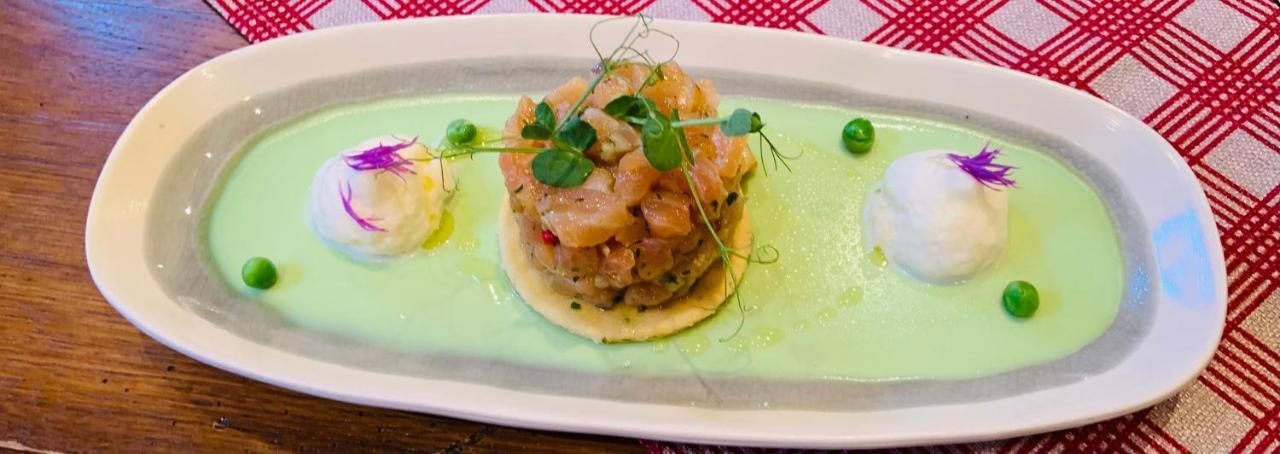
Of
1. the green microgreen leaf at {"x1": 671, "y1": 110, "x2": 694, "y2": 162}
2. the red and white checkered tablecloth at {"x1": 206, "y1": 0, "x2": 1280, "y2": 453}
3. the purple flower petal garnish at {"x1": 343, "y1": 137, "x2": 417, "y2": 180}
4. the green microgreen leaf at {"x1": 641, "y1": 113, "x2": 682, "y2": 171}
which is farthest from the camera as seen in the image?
the red and white checkered tablecloth at {"x1": 206, "y1": 0, "x2": 1280, "y2": 453}

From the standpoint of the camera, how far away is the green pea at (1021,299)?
2859mm

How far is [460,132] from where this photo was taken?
129 inches

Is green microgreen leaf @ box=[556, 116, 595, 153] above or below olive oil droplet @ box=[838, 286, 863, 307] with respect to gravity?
above

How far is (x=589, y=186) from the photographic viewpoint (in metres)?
2.64

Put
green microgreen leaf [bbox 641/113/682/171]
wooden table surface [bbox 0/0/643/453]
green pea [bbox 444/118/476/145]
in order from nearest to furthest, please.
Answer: green microgreen leaf [bbox 641/113/682/171] < wooden table surface [bbox 0/0/643/453] < green pea [bbox 444/118/476/145]

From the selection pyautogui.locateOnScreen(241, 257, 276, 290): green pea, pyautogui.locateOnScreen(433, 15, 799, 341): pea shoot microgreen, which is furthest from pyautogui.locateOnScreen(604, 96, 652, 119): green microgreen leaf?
pyautogui.locateOnScreen(241, 257, 276, 290): green pea

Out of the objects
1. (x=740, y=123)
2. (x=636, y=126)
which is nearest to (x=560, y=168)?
(x=636, y=126)

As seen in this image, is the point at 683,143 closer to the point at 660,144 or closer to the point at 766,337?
the point at 660,144

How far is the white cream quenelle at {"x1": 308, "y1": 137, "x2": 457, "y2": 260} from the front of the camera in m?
3.00

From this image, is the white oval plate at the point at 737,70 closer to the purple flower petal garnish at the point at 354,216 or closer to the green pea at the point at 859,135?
the green pea at the point at 859,135

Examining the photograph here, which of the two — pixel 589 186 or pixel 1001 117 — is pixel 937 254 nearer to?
pixel 1001 117

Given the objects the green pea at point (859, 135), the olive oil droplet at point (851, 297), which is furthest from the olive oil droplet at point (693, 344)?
the green pea at point (859, 135)

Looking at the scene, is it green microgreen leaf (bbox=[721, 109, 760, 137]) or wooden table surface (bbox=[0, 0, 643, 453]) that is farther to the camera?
wooden table surface (bbox=[0, 0, 643, 453])

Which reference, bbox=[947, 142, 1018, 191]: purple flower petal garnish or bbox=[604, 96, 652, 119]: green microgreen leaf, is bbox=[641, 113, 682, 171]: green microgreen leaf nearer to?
bbox=[604, 96, 652, 119]: green microgreen leaf
